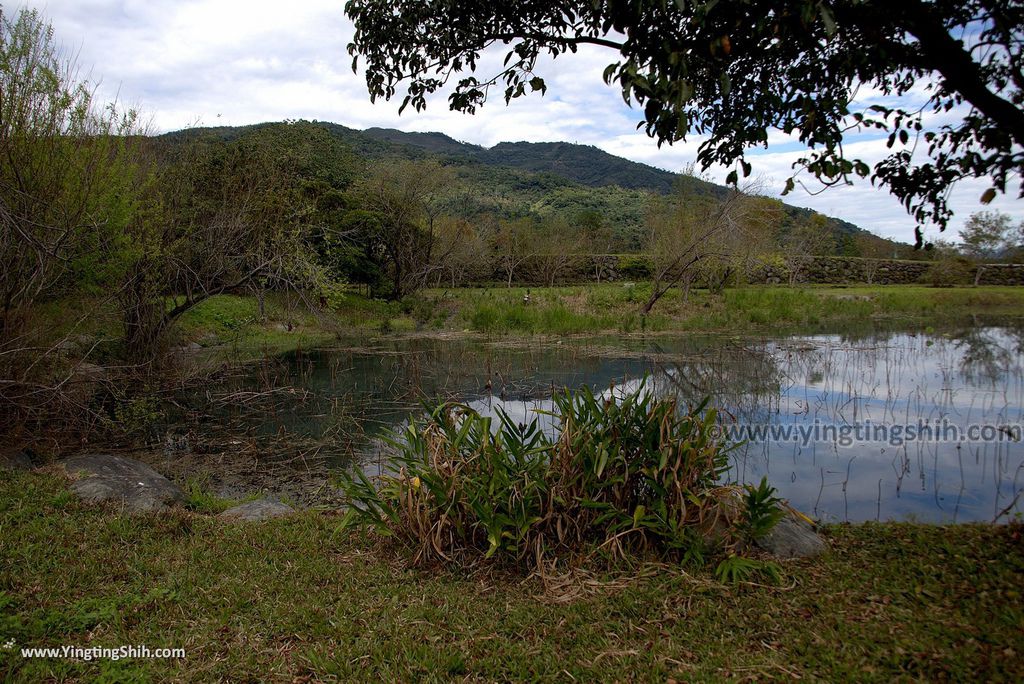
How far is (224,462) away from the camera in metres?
8.00

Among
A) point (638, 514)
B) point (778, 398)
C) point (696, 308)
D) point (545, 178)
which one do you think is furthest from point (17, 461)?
point (545, 178)

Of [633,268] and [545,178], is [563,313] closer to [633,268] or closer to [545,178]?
[633,268]

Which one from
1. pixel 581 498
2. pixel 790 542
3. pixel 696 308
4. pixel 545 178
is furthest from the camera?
pixel 545 178

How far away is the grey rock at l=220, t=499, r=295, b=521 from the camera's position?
219 inches

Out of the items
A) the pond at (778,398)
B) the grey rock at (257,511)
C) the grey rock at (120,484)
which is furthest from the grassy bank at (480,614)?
the pond at (778,398)

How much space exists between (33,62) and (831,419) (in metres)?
11.2

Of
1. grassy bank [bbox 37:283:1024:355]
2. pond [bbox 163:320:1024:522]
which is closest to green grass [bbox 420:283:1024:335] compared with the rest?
grassy bank [bbox 37:283:1024:355]

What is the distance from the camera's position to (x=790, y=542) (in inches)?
174

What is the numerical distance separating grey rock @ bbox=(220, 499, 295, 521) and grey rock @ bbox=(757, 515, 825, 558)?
3.95 metres

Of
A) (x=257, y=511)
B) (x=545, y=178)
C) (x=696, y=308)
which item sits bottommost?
(x=257, y=511)

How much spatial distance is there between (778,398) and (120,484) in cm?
924

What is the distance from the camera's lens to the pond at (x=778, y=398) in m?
6.64

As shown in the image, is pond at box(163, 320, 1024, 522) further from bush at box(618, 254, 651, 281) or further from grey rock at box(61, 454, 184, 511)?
bush at box(618, 254, 651, 281)

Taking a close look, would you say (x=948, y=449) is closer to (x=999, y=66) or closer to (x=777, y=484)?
(x=777, y=484)
